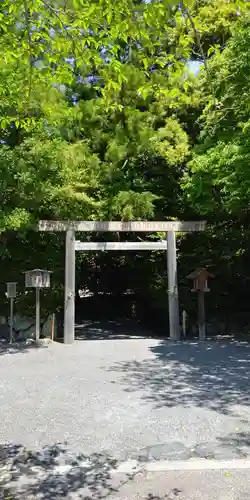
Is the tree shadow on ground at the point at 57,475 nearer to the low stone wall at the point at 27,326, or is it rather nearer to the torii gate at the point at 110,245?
the torii gate at the point at 110,245

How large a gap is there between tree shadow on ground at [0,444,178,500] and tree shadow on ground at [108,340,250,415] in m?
1.77

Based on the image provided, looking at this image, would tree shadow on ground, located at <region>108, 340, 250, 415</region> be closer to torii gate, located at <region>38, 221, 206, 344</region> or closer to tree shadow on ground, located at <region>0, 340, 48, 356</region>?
torii gate, located at <region>38, 221, 206, 344</region>

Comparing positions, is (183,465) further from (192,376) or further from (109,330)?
(109,330)

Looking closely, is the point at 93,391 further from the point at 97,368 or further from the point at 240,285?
the point at 240,285

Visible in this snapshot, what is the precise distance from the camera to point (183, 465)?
3791mm

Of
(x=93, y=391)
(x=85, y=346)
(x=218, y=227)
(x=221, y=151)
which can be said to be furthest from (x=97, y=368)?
(x=218, y=227)

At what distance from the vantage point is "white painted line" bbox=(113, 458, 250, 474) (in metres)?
3.71

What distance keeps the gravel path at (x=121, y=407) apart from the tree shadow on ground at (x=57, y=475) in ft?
0.06

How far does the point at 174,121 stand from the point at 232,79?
350 cm

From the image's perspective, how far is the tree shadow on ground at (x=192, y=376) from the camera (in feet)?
18.6

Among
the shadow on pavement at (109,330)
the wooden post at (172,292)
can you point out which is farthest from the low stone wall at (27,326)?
the wooden post at (172,292)

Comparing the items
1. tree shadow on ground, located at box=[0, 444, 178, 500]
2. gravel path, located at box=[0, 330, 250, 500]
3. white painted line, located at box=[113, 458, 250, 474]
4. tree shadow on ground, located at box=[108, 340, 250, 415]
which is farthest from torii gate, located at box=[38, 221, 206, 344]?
white painted line, located at box=[113, 458, 250, 474]

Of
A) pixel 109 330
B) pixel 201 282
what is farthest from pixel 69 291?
pixel 109 330

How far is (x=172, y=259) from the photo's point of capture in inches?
436
